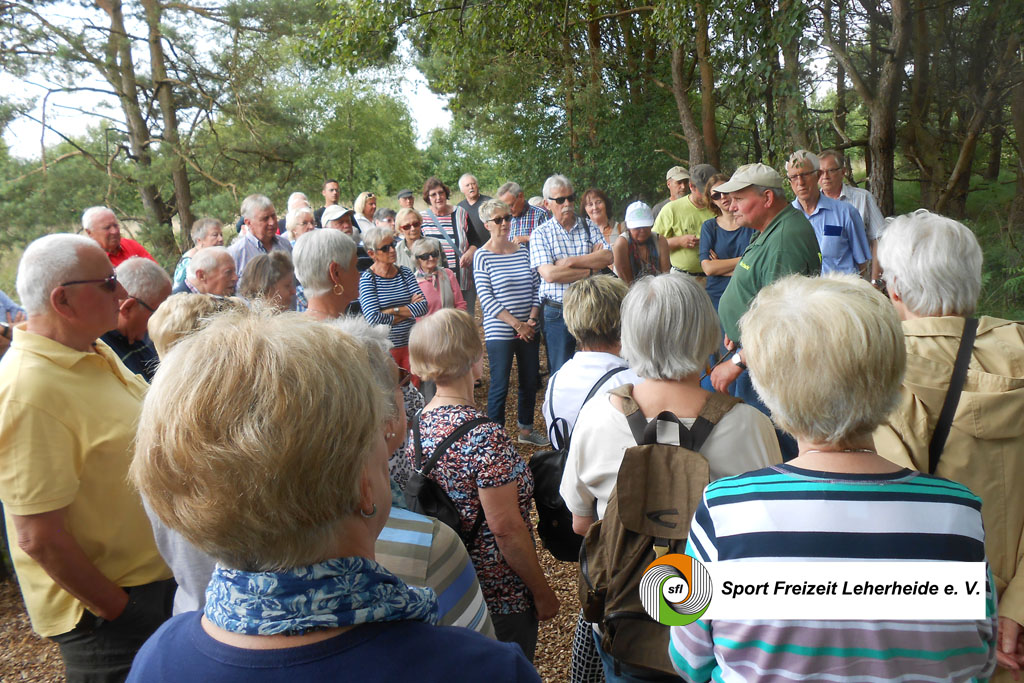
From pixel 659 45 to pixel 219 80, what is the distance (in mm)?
7152

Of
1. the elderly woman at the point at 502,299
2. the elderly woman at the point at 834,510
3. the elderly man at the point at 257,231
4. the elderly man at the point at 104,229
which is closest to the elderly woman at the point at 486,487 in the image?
the elderly woman at the point at 834,510

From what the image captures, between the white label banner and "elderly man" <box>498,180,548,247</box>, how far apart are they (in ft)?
19.8

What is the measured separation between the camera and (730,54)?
727cm

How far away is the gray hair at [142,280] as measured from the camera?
9.95 feet

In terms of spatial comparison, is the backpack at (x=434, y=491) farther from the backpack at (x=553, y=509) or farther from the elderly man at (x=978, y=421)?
the elderly man at (x=978, y=421)

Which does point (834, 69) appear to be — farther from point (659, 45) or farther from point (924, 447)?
point (924, 447)

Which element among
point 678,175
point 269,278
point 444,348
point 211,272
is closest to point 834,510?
point 444,348

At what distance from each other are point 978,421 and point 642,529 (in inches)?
34.9

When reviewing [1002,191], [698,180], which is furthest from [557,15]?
[1002,191]

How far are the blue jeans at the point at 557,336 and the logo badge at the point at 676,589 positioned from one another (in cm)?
347

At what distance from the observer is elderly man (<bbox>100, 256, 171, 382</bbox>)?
300 centimetres

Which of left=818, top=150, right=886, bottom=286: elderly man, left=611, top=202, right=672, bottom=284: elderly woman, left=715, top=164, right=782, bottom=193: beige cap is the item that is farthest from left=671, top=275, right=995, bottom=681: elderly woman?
left=818, top=150, right=886, bottom=286: elderly man

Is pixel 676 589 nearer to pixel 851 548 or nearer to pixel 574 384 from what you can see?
pixel 851 548

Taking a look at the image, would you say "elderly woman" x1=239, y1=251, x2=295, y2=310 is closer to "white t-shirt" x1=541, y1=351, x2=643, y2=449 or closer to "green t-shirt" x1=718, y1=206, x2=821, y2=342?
"white t-shirt" x1=541, y1=351, x2=643, y2=449
